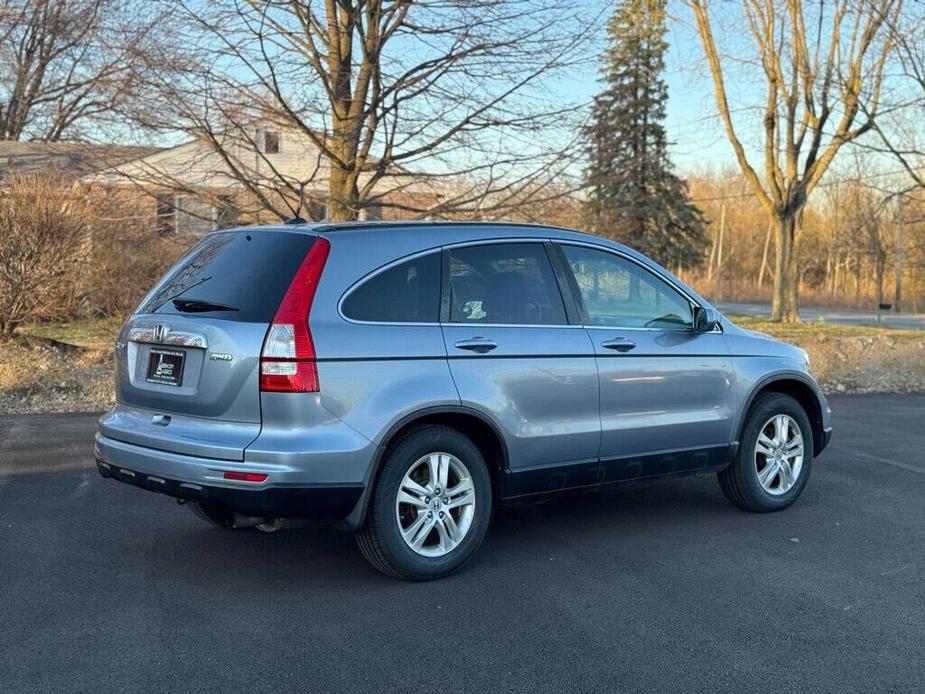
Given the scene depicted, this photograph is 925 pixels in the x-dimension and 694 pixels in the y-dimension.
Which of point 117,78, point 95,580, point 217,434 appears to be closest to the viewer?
point 217,434

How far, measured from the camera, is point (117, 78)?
1204 cm

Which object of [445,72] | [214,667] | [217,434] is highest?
[445,72]

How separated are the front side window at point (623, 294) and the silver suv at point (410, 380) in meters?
0.01

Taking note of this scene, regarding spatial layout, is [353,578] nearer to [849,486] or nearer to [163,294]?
[163,294]

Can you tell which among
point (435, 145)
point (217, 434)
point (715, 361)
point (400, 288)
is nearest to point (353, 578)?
point (217, 434)

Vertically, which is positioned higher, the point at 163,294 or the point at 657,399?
the point at 163,294

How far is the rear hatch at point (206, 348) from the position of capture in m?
4.59

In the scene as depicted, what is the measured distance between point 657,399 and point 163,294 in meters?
2.91

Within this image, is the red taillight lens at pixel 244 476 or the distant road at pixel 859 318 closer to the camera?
the red taillight lens at pixel 244 476

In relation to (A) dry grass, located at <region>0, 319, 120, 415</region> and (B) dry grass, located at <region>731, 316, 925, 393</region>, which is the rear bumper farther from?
(B) dry grass, located at <region>731, 316, 925, 393</region>

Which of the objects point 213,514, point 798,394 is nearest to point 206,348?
point 213,514

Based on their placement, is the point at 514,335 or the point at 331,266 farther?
the point at 514,335

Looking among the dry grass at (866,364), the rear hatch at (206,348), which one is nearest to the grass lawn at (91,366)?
the dry grass at (866,364)

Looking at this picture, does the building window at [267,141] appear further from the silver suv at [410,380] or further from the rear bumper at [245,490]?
the rear bumper at [245,490]
